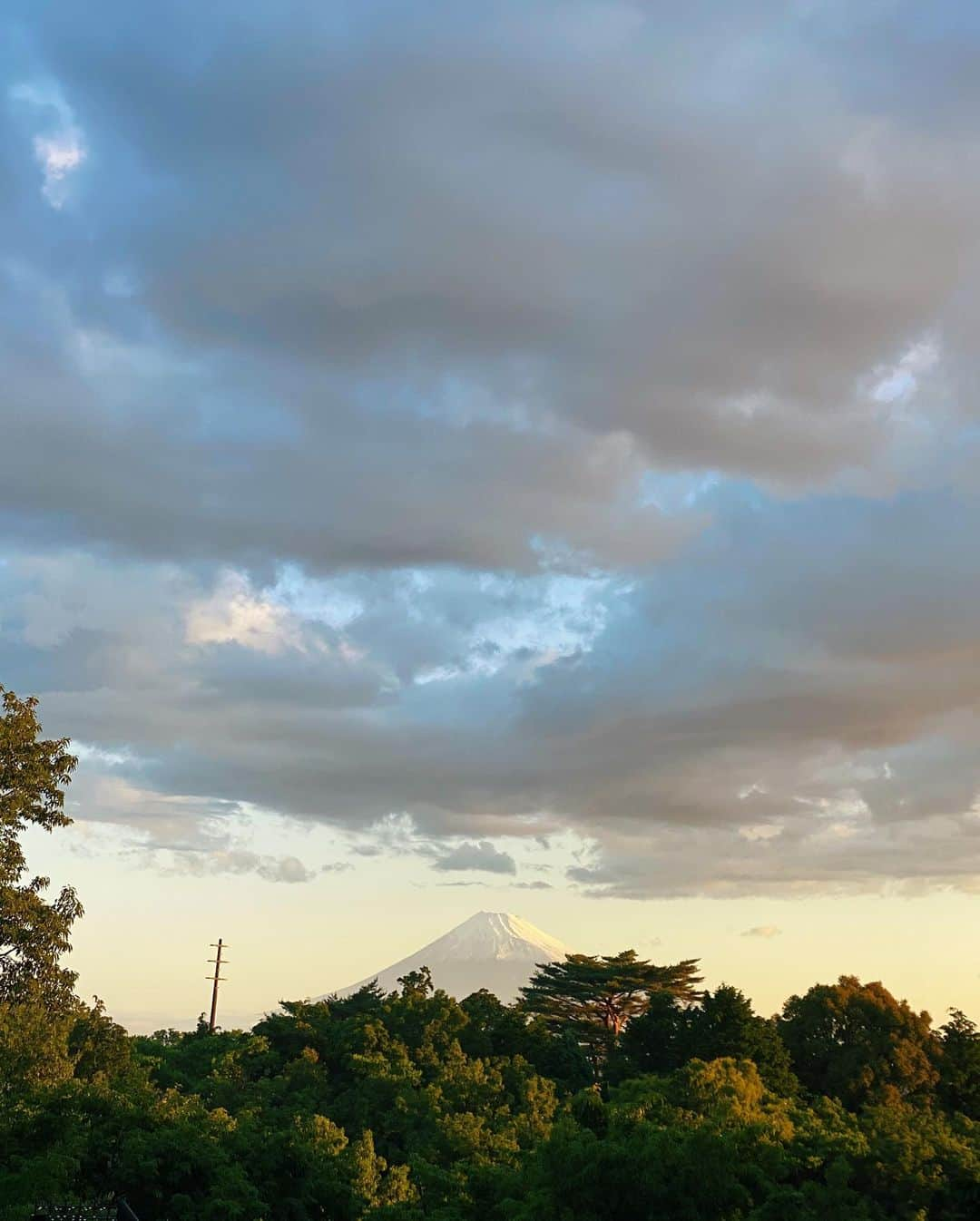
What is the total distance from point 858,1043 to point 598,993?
71.8ft

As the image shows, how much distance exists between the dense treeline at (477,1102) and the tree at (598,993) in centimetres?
14

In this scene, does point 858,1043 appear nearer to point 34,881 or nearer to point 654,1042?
point 654,1042

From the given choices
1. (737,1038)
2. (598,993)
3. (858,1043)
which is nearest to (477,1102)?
(737,1038)

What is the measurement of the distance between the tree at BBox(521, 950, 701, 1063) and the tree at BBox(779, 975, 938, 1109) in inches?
695

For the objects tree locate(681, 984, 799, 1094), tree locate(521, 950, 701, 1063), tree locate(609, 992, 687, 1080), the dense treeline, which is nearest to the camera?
the dense treeline

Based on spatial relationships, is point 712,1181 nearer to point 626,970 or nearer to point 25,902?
point 25,902

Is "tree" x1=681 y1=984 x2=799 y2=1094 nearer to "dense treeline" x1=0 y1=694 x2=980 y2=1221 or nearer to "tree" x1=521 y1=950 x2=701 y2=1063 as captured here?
"dense treeline" x1=0 y1=694 x2=980 y2=1221

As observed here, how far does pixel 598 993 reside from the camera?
248ft

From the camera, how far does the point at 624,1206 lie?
2853 centimetres

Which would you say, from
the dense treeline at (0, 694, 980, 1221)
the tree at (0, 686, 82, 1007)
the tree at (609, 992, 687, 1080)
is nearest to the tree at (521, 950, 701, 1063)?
the dense treeline at (0, 694, 980, 1221)

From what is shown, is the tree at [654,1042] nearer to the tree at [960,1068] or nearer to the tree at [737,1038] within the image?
the tree at [737,1038]

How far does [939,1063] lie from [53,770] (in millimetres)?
36001

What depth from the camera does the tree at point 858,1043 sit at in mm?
53875

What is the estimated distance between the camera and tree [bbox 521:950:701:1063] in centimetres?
7538
